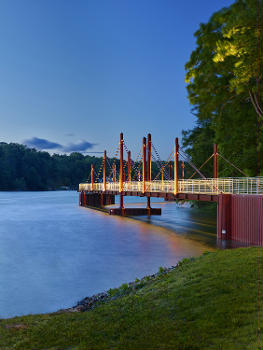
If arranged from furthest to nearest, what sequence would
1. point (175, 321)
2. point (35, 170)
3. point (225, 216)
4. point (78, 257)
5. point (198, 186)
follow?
point (35, 170), point (198, 186), point (225, 216), point (78, 257), point (175, 321)

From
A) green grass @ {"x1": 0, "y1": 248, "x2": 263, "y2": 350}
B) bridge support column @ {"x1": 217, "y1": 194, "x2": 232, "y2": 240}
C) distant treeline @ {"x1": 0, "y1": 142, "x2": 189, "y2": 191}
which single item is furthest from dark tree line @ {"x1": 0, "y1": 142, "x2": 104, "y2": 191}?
green grass @ {"x1": 0, "y1": 248, "x2": 263, "y2": 350}

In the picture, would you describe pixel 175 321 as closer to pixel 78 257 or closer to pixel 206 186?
pixel 78 257

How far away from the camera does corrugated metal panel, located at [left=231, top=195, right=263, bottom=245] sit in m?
18.3

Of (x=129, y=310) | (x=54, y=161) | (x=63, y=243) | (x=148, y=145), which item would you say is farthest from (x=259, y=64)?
(x=54, y=161)

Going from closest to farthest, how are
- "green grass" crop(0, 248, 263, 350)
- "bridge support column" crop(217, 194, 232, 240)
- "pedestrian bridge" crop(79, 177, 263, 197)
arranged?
"green grass" crop(0, 248, 263, 350)
"bridge support column" crop(217, 194, 232, 240)
"pedestrian bridge" crop(79, 177, 263, 197)

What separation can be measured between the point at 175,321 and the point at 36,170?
533 feet

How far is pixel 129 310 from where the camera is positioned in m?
7.87

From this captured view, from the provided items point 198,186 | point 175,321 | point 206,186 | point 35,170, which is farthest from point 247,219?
point 35,170

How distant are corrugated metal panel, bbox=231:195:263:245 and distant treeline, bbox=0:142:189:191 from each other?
385ft

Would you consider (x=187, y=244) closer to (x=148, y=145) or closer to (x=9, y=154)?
(x=148, y=145)

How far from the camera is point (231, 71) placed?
1741 cm

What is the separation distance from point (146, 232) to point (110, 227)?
5.30 meters

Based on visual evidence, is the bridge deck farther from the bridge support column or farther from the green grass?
the green grass

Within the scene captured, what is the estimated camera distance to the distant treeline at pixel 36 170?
152 meters
